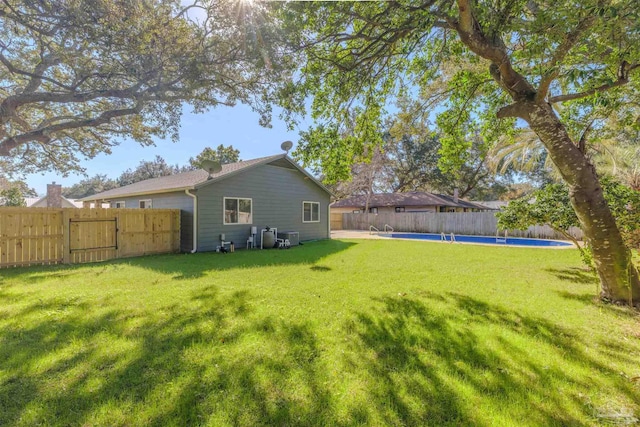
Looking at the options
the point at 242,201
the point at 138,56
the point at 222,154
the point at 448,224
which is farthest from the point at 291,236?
the point at 222,154

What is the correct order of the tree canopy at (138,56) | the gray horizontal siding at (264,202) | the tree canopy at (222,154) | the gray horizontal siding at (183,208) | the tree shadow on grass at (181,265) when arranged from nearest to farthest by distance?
the tree canopy at (138,56), the tree shadow on grass at (181,265), the gray horizontal siding at (183,208), the gray horizontal siding at (264,202), the tree canopy at (222,154)

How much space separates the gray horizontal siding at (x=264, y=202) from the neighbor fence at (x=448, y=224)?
892cm

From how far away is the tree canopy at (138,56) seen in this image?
6188 mm

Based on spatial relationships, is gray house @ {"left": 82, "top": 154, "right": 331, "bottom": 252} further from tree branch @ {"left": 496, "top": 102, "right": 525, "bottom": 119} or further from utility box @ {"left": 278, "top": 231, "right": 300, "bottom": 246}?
tree branch @ {"left": 496, "top": 102, "right": 525, "bottom": 119}

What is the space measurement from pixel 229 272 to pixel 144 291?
76.5 inches

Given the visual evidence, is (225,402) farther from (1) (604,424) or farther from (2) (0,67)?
(2) (0,67)

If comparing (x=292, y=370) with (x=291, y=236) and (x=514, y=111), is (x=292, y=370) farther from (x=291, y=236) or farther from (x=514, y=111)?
(x=291, y=236)

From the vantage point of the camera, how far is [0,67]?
8.57 meters

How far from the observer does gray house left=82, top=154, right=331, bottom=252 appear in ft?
34.3

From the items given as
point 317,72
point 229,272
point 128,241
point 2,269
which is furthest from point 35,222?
point 317,72

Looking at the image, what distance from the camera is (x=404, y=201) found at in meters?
25.0

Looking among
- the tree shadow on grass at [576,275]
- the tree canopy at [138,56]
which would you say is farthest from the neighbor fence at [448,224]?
the tree canopy at [138,56]

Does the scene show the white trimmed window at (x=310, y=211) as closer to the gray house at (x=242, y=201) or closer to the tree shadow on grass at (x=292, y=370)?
the gray house at (x=242, y=201)

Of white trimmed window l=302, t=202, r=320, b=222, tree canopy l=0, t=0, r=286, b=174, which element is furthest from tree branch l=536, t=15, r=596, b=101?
white trimmed window l=302, t=202, r=320, b=222
